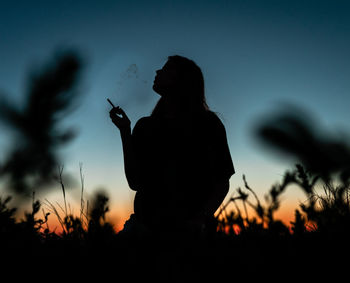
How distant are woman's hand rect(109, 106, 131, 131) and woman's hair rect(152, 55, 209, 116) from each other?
1.73ft

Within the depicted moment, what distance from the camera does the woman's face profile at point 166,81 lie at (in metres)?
2.99

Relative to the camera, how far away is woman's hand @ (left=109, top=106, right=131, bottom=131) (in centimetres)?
274

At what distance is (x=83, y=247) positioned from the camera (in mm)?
1896

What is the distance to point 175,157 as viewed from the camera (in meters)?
2.73

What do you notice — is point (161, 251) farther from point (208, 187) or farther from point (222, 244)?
point (208, 187)

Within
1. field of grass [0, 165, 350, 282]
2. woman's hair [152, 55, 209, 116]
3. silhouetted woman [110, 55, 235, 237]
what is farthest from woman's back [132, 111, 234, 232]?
field of grass [0, 165, 350, 282]

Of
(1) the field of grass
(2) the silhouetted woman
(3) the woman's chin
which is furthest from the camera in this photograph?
(3) the woman's chin

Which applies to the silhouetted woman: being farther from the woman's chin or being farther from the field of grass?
the field of grass

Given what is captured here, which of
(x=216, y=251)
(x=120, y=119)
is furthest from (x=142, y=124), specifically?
(x=216, y=251)

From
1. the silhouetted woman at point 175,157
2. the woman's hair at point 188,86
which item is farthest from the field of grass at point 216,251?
the woman's hair at point 188,86

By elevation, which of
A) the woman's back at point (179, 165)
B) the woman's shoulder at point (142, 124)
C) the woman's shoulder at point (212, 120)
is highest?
the woman's shoulder at point (142, 124)

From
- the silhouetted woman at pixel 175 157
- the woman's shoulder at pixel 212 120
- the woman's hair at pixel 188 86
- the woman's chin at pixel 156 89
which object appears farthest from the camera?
the woman's hair at pixel 188 86

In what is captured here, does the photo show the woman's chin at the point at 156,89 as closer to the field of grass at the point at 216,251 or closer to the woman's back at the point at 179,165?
the woman's back at the point at 179,165

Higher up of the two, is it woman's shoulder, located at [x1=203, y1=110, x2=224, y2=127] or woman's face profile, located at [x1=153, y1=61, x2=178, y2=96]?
woman's face profile, located at [x1=153, y1=61, x2=178, y2=96]
